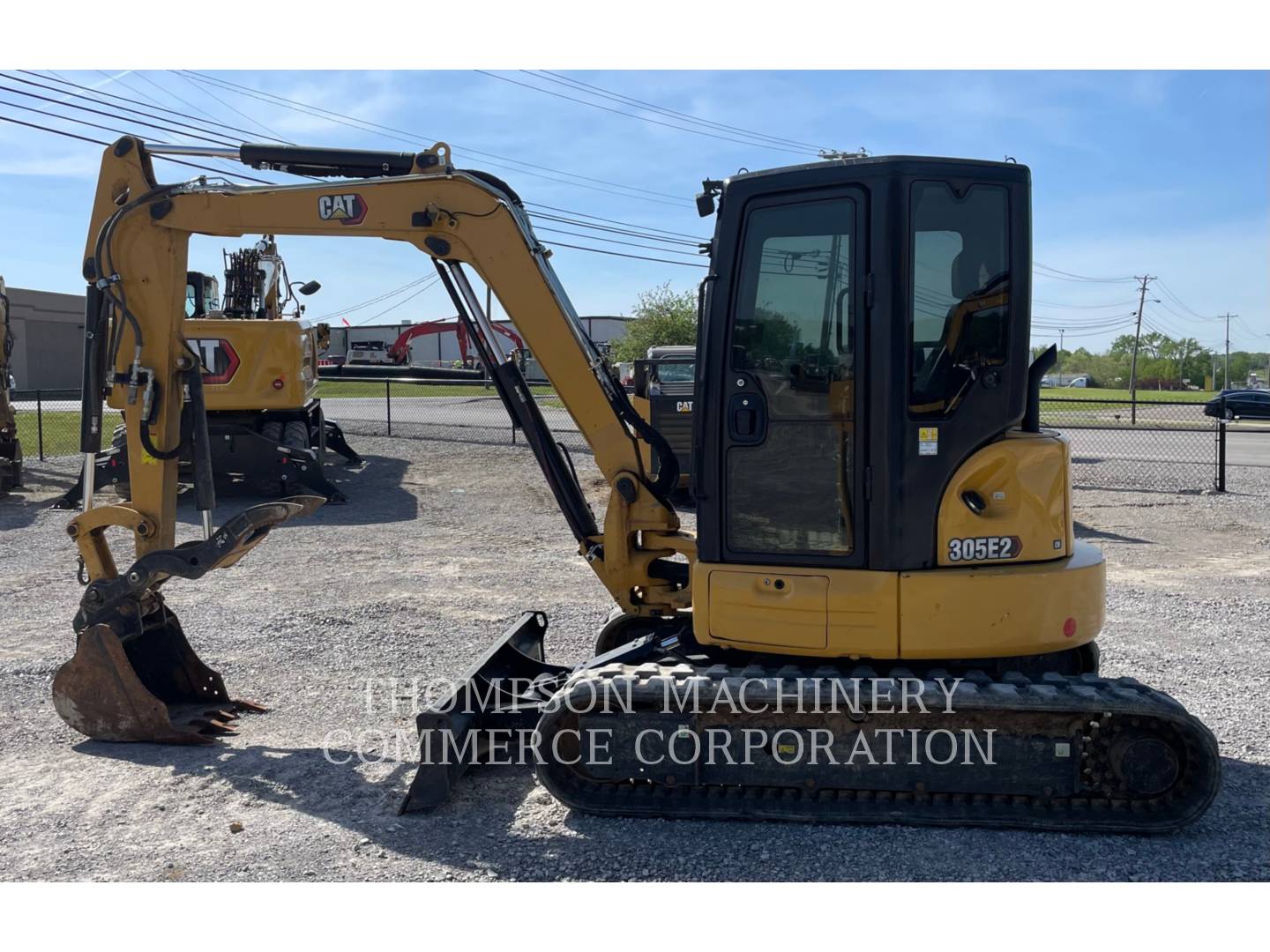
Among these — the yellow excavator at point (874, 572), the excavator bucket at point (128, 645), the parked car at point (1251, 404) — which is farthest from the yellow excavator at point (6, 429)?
the parked car at point (1251, 404)

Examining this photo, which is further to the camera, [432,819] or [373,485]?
[373,485]

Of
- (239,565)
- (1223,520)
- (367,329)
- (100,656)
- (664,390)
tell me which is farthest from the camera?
(367,329)

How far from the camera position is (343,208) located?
18.0 ft

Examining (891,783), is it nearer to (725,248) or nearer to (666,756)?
(666,756)

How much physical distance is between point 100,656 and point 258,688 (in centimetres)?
120

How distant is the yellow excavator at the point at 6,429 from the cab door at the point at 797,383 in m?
13.7

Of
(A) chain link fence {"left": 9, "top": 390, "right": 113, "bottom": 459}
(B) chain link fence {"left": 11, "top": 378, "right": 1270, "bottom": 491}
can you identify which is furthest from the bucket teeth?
(A) chain link fence {"left": 9, "top": 390, "right": 113, "bottom": 459}

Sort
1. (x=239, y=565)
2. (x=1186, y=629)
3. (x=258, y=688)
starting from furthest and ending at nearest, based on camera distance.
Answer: (x=239, y=565) < (x=1186, y=629) < (x=258, y=688)

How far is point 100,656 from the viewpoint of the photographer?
5.60m

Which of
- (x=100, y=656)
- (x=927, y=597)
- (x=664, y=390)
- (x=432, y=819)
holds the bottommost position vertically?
(x=432, y=819)

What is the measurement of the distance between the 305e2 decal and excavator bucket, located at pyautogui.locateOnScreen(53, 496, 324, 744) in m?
3.56

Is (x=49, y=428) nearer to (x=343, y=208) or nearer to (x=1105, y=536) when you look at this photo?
(x=343, y=208)

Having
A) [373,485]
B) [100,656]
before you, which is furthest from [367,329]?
[100,656]

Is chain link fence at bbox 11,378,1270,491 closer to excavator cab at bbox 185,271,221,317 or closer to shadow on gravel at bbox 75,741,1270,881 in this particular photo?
excavator cab at bbox 185,271,221,317
